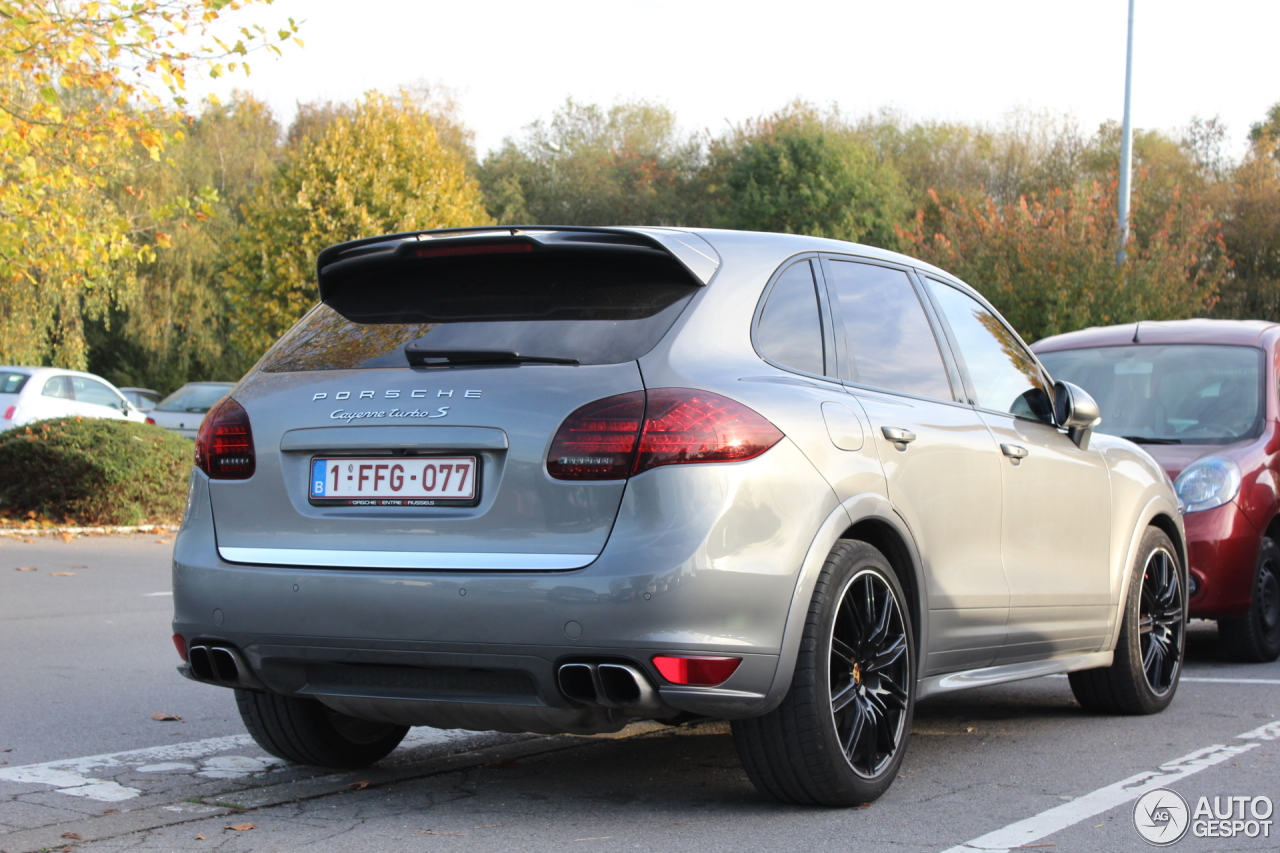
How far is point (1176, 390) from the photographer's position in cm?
828

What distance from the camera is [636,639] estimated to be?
3602mm

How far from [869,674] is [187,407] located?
26.4 metres

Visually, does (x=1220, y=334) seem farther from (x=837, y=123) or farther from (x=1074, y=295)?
(x=837, y=123)

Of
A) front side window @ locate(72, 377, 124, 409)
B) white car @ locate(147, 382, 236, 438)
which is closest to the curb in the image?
front side window @ locate(72, 377, 124, 409)

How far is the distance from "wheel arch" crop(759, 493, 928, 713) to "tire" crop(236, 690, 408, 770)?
1655 mm

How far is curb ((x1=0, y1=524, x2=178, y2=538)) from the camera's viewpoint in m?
14.4

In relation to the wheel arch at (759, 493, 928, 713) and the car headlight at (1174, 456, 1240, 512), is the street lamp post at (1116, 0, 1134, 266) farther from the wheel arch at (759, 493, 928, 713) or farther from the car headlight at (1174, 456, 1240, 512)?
the wheel arch at (759, 493, 928, 713)

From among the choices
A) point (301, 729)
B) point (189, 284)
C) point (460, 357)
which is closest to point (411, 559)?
point (460, 357)

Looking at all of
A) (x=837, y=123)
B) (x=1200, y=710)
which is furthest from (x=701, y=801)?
→ (x=837, y=123)

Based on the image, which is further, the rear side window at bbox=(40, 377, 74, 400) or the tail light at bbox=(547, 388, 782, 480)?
the rear side window at bbox=(40, 377, 74, 400)

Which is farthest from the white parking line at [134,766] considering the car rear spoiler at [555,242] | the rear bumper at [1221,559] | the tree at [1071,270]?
the tree at [1071,270]

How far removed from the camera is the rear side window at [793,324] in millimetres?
4191

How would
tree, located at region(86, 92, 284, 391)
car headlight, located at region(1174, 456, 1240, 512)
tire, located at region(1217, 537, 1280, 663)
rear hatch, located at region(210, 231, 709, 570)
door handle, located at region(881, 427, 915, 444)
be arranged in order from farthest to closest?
tree, located at region(86, 92, 284, 391)
tire, located at region(1217, 537, 1280, 663)
car headlight, located at region(1174, 456, 1240, 512)
door handle, located at region(881, 427, 915, 444)
rear hatch, located at region(210, 231, 709, 570)

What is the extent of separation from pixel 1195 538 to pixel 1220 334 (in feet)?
5.79
